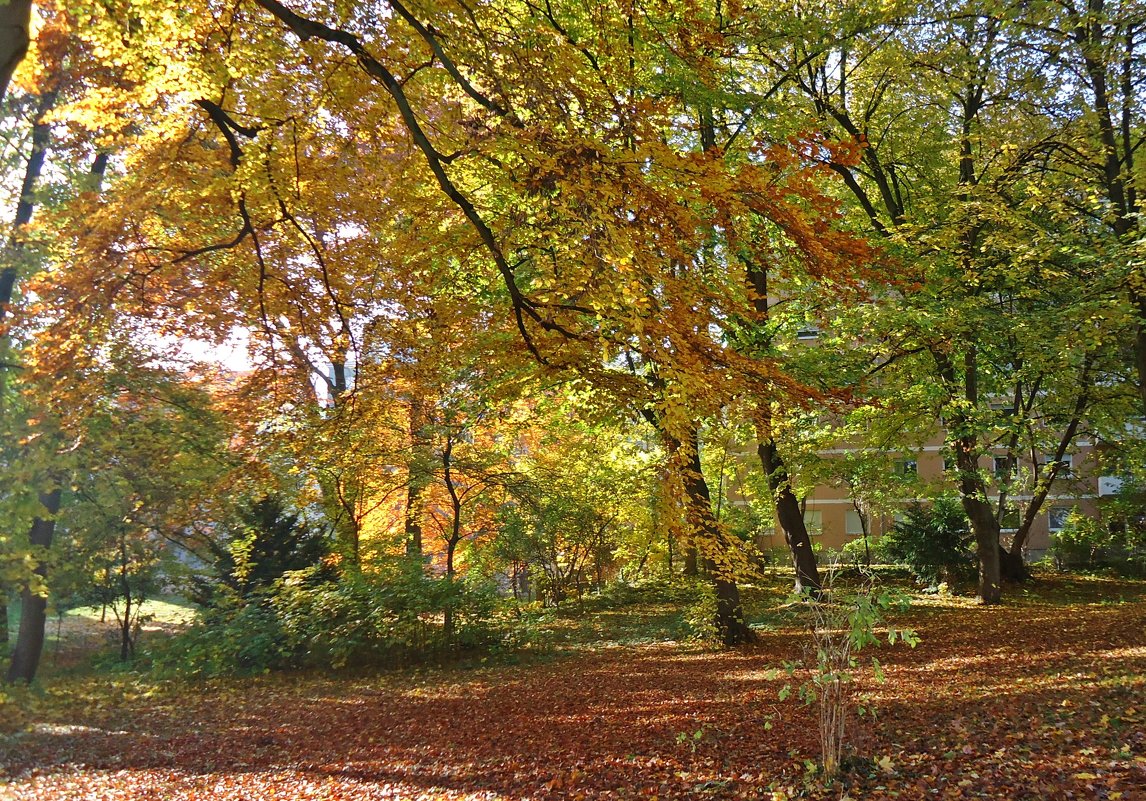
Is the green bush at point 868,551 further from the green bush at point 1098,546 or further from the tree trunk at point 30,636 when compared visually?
the tree trunk at point 30,636

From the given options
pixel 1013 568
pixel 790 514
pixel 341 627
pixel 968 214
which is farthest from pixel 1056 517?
pixel 341 627

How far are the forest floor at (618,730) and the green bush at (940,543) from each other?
703 centimetres

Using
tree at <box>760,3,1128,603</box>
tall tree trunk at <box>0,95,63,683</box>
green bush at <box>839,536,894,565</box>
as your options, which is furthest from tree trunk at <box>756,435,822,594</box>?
tall tree trunk at <box>0,95,63,683</box>

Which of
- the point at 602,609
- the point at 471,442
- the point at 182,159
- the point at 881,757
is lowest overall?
the point at 602,609

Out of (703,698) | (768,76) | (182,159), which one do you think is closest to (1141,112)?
(768,76)

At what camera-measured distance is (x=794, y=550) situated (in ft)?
46.0

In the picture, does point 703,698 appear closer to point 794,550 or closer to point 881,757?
point 881,757

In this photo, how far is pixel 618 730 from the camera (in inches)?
254

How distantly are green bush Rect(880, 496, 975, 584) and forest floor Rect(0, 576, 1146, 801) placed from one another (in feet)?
23.1

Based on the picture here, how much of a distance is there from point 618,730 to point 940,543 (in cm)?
1509

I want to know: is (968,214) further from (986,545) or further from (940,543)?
(940,543)

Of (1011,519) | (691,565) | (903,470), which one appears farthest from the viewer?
(691,565)

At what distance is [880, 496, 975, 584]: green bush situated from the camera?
59.7 feet

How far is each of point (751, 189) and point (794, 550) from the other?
10320 millimetres
